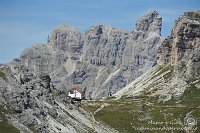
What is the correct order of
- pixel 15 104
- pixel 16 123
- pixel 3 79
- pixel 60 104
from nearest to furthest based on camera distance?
pixel 16 123 < pixel 15 104 < pixel 3 79 < pixel 60 104

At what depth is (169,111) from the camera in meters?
186

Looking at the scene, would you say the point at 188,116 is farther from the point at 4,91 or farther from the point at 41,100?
the point at 4,91

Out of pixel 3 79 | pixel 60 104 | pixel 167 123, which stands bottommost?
pixel 167 123

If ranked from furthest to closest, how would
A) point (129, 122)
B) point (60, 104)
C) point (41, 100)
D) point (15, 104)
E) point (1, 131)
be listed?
point (129, 122), point (60, 104), point (41, 100), point (15, 104), point (1, 131)

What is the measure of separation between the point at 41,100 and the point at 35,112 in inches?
609

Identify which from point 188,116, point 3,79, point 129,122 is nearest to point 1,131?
point 3,79

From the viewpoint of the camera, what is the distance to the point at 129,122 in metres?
168

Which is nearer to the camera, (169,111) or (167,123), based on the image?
(167,123)

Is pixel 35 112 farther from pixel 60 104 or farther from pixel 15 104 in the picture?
pixel 60 104

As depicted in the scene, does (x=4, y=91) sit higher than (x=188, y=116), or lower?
higher

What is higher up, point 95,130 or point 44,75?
point 44,75

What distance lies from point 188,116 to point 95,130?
50.5 m

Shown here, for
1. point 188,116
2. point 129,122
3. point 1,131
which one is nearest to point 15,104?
point 1,131

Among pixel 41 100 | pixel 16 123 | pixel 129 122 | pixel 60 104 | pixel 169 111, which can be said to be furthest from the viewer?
pixel 169 111
